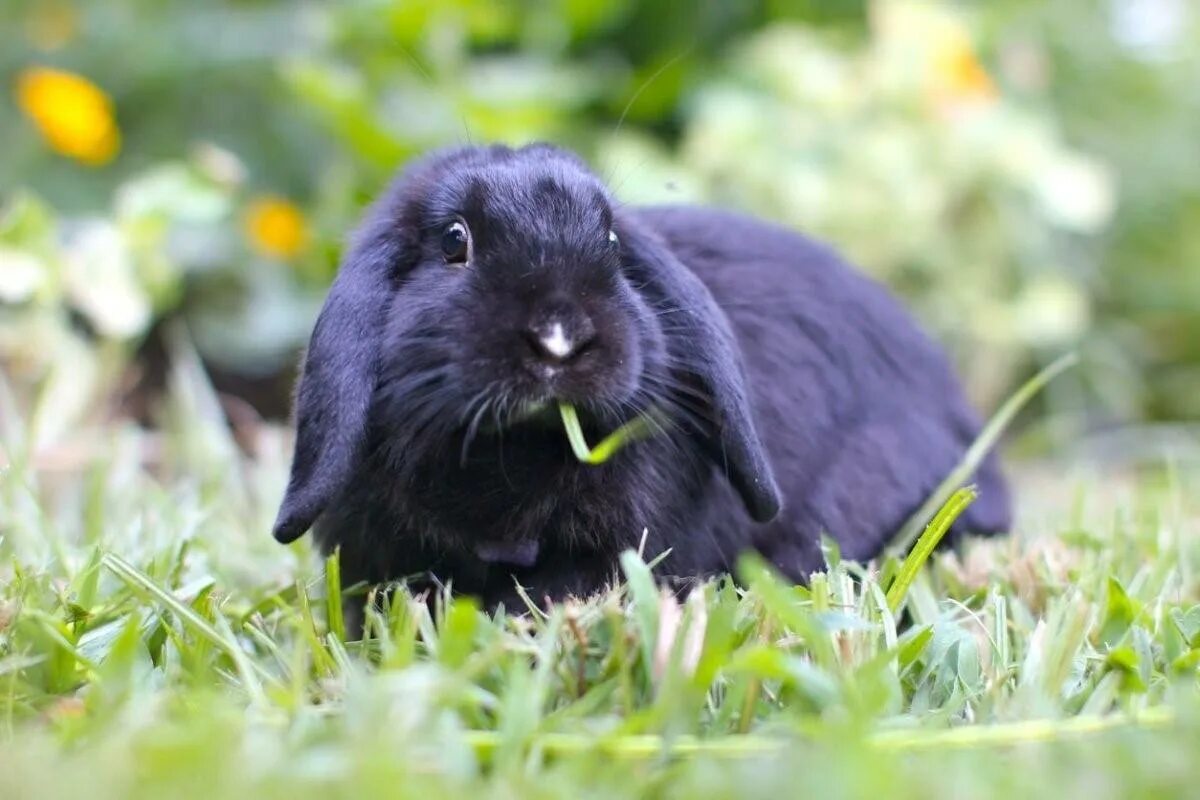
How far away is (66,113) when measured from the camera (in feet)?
18.2

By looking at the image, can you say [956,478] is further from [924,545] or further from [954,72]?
[954,72]

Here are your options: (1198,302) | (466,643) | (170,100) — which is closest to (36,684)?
(466,643)

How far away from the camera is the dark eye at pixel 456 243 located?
2605 millimetres

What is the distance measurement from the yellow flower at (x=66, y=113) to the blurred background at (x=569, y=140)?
0.01 metres

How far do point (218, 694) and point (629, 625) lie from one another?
2.22 ft

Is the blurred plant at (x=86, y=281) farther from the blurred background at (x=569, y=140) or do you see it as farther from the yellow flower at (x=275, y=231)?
the yellow flower at (x=275, y=231)

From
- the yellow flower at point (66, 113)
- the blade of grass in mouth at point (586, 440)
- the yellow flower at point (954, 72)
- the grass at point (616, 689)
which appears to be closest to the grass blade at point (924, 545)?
the grass at point (616, 689)

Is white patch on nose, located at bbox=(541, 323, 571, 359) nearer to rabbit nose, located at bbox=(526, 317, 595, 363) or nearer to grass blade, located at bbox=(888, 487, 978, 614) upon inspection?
rabbit nose, located at bbox=(526, 317, 595, 363)

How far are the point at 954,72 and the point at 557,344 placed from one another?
460 centimetres

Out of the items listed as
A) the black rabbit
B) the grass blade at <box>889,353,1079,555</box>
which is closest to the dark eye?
the black rabbit

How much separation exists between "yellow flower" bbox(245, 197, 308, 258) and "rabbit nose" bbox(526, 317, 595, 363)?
3835mm

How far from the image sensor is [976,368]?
6445mm

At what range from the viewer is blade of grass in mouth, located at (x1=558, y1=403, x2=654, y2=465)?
2355mm

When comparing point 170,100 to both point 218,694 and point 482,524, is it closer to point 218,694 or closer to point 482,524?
point 482,524
